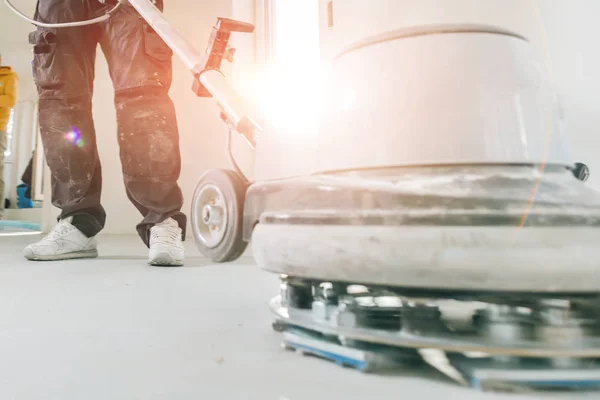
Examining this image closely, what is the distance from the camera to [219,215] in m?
0.57

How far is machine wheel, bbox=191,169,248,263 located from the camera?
0.55 metres

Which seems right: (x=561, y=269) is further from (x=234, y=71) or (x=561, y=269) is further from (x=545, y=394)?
(x=234, y=71)

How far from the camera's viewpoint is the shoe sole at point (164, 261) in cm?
123

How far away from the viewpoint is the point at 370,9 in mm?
531

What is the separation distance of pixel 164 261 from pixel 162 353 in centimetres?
81

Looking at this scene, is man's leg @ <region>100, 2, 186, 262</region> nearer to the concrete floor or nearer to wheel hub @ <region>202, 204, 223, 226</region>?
the concrete floor

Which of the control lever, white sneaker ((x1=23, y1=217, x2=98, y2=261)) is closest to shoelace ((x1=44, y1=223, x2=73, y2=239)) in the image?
white sneaker ((x1=23, y1=217, x2=98, y2=261))

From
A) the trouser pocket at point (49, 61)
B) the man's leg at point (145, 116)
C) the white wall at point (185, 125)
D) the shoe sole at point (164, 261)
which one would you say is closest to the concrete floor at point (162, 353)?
the shoe sole at point (164, 261)

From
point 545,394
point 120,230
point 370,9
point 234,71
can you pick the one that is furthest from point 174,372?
point 120,230

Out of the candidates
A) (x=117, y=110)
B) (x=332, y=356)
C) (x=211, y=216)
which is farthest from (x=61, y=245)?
(x=332, y=356)

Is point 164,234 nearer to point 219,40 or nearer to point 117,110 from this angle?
point 117,110

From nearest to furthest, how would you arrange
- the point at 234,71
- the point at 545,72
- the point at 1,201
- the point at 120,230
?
the point at 545,72, the point at 234,71, the point at 120,230, the point at 1,201

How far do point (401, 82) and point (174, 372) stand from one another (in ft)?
1.16

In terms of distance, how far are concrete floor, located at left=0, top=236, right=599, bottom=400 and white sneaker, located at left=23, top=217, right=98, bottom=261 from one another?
1.69 ft
